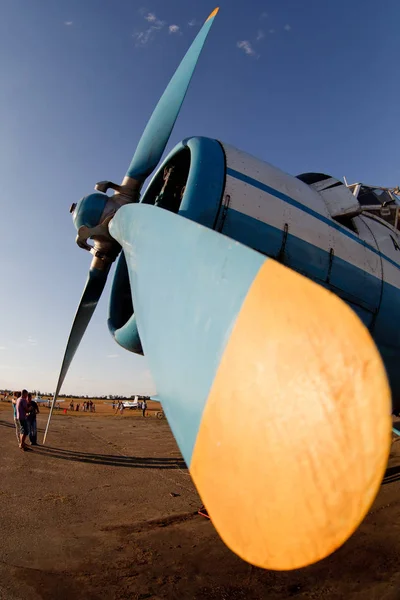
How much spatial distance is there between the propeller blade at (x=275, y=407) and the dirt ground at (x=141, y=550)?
260cm

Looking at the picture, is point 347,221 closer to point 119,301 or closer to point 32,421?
point 119,301

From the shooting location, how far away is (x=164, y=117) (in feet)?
16.2

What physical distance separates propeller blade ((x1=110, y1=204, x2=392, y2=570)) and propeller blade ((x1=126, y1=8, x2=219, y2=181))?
3.56 meters

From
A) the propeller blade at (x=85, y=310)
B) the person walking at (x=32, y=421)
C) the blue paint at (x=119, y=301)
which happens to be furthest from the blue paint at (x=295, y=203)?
A: the person walking at (x=32, y=421)

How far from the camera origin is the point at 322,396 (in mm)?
1200

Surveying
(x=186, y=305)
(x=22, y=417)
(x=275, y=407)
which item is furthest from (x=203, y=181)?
(x=22, y=417)

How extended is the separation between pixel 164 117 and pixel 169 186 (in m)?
0.97

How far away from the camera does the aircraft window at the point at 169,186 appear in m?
5.07

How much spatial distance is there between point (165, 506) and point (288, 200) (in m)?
5.59

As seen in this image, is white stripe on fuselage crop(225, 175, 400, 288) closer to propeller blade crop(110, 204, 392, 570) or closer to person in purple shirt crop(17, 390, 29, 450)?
propeller blade crop(110, 204, 392, 570)

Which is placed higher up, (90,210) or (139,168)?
(139,168)

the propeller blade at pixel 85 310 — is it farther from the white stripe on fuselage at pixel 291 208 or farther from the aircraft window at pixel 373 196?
the aircraft window at pixel 373 196

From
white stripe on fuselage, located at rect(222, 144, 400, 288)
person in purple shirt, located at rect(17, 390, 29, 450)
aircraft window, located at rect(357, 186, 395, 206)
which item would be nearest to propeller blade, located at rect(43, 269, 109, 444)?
white stripe on fuselage, located at rect(222, 144, 400, 288)

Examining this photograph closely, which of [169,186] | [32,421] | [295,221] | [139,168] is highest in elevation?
[139,168]
